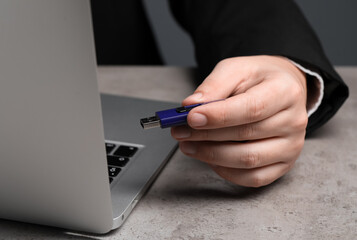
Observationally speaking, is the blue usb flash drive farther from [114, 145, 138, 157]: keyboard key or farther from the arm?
[114, 145, 138, 157]: keyboard key

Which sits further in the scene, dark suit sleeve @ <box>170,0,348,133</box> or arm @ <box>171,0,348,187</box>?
dark suit sleeve @ <box>170,0,348,133</box>

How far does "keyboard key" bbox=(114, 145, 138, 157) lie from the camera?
515 mm

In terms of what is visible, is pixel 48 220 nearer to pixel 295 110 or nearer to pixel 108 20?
pixel 295 110

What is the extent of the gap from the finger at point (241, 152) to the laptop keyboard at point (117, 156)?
0.26 feet

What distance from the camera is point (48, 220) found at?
40cm

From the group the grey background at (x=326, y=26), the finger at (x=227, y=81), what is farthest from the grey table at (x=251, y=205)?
the grey background at (x=326, y=26)

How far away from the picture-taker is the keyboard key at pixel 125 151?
1.69 ft

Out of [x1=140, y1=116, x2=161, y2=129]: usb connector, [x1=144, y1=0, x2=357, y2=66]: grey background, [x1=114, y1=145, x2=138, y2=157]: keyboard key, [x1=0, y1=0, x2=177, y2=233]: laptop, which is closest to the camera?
[x1=0, y1=0, x2=177, y2=233]: laptop

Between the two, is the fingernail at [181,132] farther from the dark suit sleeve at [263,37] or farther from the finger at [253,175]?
the dark suit sleeve at [263,37]

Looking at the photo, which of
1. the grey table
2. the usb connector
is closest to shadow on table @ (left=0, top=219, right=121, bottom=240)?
the grey table

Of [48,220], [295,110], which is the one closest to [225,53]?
[295,110]

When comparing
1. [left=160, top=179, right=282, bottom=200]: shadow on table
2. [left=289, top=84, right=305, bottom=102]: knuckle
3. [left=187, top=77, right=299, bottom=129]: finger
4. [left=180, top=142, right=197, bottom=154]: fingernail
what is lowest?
[left=160, top=179, right=282, bottom=200]: shadow on table

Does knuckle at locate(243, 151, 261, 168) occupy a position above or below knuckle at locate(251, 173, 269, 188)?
above

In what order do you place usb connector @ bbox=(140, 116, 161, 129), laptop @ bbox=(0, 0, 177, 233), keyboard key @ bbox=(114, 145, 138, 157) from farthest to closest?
1. keyboard key @ bbox=(114, 145, 138, 157)
2. usb connector @ bbox=(140, 116, 161, 129)
3. laptop @ bbox=(0, 0, 177, 233)
